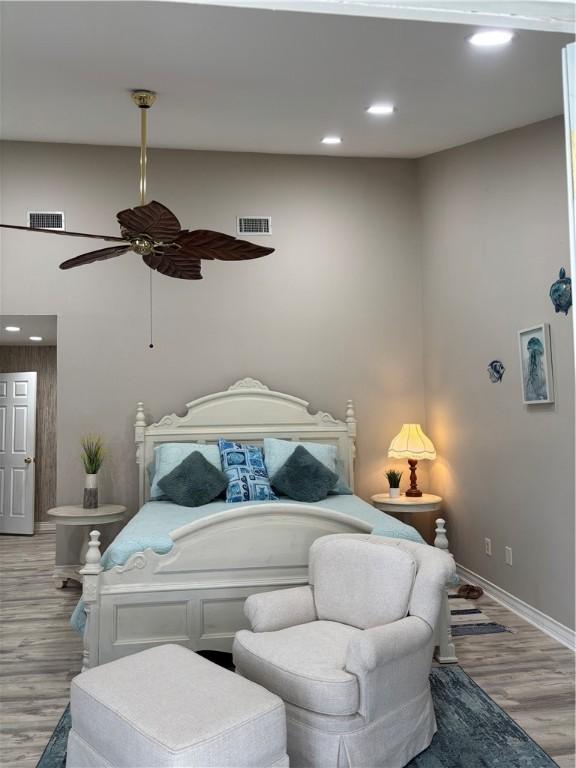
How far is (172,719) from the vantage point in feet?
6.16

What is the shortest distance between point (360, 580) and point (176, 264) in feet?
5.83

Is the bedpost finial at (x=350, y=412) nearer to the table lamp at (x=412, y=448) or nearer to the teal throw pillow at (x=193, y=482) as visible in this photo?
the table lamp at (x=412, y=448)

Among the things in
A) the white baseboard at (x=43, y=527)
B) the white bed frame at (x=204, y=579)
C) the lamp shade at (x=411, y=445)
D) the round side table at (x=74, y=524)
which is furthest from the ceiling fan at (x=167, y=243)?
the white baseboard at (x=43, y=527)

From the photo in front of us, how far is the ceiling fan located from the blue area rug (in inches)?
82.9

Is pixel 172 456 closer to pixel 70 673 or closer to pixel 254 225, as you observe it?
pixel 70 673

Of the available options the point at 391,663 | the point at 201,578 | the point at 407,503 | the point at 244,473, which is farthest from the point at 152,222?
the point at 407,503

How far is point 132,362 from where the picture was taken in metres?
5.11

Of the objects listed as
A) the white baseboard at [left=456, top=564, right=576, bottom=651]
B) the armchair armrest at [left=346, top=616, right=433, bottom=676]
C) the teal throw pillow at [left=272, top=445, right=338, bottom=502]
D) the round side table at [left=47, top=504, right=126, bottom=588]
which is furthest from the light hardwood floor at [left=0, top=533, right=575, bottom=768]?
the teal throw pillow at [left=272, top=445, right=338, bottom=502]

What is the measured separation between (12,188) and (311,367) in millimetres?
2765

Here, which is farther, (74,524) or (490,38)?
(74,524)

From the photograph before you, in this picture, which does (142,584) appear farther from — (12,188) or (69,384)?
(12,188)

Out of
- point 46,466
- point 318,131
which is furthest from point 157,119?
point 46,466

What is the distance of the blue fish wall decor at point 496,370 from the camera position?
427 cm

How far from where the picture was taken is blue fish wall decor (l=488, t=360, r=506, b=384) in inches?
168
